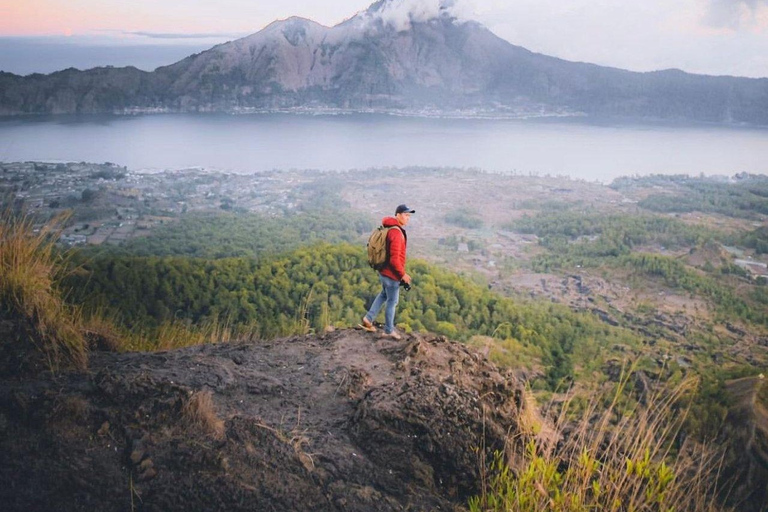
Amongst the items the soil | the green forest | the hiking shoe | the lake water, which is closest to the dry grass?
the soil

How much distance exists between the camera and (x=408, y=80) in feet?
300

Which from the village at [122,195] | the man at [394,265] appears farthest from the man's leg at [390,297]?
the village at [122,195]

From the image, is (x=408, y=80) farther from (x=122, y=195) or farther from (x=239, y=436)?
(x=239, y=436)

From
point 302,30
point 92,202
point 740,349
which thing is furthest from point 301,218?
point 302,30

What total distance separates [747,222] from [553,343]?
85.8ft


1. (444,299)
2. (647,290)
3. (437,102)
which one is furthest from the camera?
(437,102)

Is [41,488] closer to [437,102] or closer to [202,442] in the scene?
[202,442]

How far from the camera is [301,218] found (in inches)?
1053

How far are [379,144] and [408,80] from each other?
88.1ft

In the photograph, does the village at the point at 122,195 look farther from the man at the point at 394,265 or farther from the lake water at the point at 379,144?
the man at the point at 394,265

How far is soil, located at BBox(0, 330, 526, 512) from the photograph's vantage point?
2.70 m

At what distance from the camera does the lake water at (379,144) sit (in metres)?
37.7

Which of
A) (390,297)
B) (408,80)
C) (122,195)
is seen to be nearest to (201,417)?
Result: (390,297)

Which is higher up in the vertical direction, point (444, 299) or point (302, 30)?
point (302, 30)
